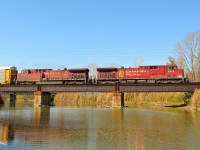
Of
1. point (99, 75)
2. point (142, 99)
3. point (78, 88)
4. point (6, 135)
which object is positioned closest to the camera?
point (6, 135)

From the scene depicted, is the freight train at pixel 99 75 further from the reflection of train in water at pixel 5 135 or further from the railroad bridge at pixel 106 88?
the reflection of train in water at pixel 5 135

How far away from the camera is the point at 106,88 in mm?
56125

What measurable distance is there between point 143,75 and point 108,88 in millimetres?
8364

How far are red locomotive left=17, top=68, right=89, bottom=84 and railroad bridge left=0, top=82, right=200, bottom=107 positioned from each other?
124 centimetres

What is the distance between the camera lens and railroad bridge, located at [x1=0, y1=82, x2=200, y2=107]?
5091 cm

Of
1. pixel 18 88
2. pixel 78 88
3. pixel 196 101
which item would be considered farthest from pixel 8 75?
pixel 196 101

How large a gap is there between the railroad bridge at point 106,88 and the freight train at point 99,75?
3.80 ft

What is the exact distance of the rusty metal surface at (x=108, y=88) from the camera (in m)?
50.7

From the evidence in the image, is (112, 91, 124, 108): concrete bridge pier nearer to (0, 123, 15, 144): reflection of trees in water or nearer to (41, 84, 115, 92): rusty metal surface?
Result: (41, 84, 115, 92): rusty metal surface

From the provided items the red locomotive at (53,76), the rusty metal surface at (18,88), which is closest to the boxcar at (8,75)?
the rusty metal surface at (18,88)

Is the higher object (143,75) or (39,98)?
(143,75)

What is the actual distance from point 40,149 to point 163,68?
4096cm

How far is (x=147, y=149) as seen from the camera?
15.0m

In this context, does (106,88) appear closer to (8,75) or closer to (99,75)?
(99,75)
